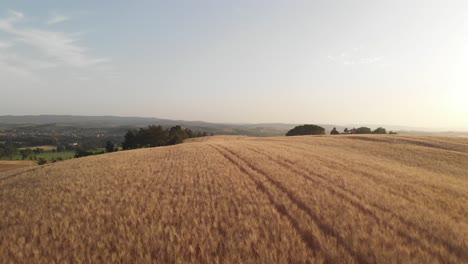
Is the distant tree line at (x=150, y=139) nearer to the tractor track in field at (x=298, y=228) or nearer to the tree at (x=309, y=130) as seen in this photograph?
the tree at (x=309, y=130)

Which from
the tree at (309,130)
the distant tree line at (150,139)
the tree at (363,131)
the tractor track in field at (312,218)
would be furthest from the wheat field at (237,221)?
the tree at (363,131)

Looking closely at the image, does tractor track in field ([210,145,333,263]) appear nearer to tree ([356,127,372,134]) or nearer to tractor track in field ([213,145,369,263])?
tractor track in field ([213,145,369,263])

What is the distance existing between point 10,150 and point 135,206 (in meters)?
118

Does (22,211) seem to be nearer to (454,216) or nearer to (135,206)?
(135,206)

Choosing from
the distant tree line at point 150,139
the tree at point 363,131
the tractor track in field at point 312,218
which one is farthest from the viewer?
the tree at point 363,131

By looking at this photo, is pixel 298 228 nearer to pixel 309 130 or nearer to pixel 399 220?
pixel 399 220

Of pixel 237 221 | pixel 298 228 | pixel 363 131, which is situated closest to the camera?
pixel 298 228

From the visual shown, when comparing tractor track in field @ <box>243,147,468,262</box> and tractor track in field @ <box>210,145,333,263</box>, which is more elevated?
tractor track in field @ <box>243,147,468,262</box>

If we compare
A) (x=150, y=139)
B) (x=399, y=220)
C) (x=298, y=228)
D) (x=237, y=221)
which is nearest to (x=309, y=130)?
(x=150, y=139)

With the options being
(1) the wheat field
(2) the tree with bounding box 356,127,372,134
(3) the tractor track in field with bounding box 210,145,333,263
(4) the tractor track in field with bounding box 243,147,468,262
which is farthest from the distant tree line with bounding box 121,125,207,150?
(3) the tractor track in field with bounding box 210,145,333,263

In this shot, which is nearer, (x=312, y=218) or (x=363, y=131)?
(x=312, y=218)

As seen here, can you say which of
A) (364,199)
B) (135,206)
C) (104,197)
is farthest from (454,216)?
(104,197)

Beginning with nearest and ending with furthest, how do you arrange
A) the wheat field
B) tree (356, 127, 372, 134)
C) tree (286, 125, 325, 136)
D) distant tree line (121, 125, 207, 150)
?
the wheat field
distant tree line (121, 125, 207, 150)
tree (286, 125, 325, 136)
tree (356, 127, 372, 134)

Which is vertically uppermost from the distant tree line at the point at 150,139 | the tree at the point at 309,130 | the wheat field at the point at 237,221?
the tree at the point at 309,130
